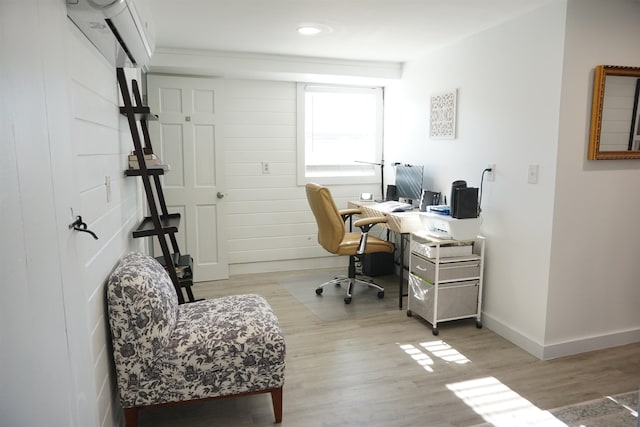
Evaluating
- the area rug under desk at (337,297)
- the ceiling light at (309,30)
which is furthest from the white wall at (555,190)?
the ceiling light at (309,30)

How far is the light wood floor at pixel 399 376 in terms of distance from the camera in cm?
219

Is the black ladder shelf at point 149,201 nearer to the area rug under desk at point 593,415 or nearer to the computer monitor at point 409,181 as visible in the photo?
the area rug under desk at point 593,415

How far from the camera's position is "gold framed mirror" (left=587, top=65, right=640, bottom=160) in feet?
8.63

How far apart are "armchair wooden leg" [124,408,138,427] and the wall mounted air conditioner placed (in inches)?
63.3

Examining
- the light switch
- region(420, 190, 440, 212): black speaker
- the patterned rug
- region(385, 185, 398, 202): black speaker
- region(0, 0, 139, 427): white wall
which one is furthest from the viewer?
region(385, 185, 398, 202): black speaker

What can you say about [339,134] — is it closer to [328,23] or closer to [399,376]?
[328,23]

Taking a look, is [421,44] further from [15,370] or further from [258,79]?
[15,370]

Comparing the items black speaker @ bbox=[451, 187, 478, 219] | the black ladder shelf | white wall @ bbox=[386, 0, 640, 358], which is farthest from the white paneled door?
white wall @ bbox=[386, 0, 640, 358]

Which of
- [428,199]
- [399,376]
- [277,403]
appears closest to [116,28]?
[277,403]

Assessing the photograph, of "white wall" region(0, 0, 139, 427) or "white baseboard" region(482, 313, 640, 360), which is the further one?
"white baseboard" region(482, 313, 640, 360)

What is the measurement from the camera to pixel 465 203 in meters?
3.10

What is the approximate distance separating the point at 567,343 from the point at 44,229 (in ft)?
9.70

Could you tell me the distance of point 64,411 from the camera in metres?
1.40

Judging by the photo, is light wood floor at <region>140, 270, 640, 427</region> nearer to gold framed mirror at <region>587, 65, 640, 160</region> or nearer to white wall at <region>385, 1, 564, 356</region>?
white wall at <region>385, 1, 564, 356</region>
